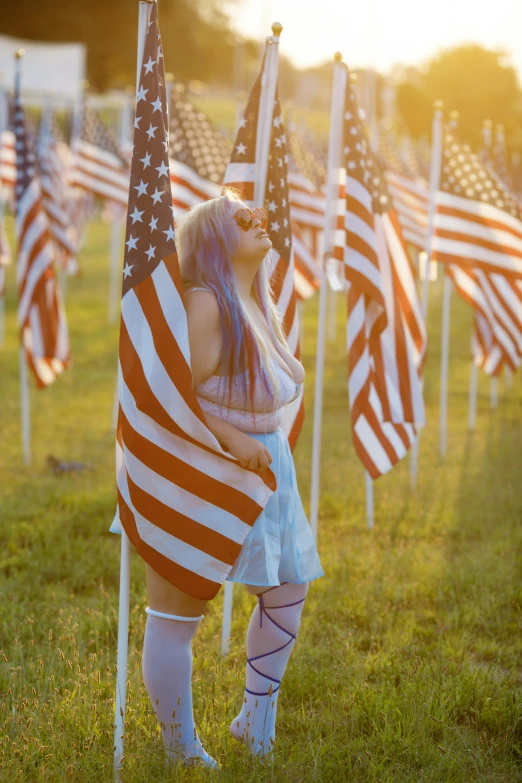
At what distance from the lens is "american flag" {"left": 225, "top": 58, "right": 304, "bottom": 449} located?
541cm

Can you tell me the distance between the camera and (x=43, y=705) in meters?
4.32

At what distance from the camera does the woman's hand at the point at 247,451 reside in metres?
3.68

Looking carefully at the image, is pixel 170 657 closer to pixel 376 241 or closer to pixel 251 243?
pixel 251 243

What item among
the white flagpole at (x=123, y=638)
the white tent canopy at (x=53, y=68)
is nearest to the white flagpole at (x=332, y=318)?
the white flagpole at (x=123, y=638)

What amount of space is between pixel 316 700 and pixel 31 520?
364cm

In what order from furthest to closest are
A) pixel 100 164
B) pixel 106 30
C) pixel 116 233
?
pixel 106 30
pixel 116 233
pixel 100 164

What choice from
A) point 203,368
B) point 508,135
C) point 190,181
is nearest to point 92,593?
point 203,368

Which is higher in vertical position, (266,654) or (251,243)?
(251,243)

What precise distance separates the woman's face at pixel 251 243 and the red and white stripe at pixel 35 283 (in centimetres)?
566

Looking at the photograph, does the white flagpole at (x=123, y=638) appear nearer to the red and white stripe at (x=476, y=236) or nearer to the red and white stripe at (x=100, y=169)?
the red and white stripe at (x=476, y=236)

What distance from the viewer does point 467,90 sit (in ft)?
238

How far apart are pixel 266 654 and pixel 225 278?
1.52 metres

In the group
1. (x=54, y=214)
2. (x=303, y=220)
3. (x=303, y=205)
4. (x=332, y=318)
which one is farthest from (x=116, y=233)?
(x=303, y=220)

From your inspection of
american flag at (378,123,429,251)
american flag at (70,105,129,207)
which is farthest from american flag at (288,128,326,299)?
american flag at (70,105,129,207)
